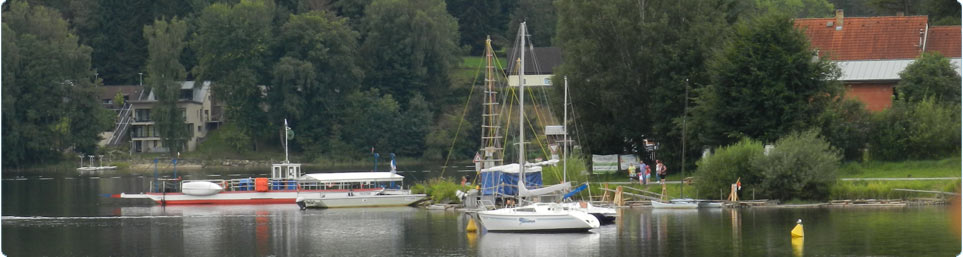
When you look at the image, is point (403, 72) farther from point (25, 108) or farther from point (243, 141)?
point (25, 108)

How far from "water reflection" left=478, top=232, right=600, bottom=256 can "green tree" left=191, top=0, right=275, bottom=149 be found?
82931 millimetres

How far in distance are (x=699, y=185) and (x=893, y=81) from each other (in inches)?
740

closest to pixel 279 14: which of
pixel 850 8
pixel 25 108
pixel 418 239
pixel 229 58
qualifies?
pixel 229 58

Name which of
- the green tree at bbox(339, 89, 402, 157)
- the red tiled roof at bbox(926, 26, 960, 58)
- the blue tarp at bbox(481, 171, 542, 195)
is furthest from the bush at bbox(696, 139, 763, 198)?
the green tree at bbox(339, 89, 402, 157)

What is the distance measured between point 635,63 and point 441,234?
2464 centimetres

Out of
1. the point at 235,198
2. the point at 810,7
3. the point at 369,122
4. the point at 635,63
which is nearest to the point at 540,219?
the point at 635,63

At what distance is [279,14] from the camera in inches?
5546

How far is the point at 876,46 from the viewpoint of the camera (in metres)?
80.2

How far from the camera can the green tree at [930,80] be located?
74.2 meters

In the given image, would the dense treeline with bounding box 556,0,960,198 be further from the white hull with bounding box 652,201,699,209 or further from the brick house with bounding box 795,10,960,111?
the brick house with bounding box 795,10,960,111

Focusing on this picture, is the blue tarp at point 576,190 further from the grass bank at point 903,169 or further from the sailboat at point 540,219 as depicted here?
the grass bank at point 903,169

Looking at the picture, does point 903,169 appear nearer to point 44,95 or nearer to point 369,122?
point 369,122

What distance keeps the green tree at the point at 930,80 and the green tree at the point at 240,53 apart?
72008 millimetres

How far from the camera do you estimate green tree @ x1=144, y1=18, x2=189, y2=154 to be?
13325 centimetres
